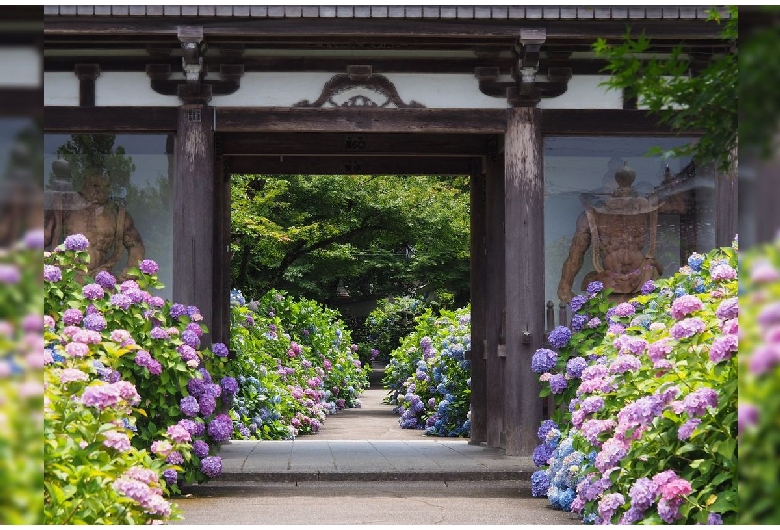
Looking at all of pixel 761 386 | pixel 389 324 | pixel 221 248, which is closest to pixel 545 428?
pixel 221 248

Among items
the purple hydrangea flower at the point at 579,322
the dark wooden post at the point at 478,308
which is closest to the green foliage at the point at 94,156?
the dark wooden post at the point at 478,308

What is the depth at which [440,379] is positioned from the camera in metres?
12.9

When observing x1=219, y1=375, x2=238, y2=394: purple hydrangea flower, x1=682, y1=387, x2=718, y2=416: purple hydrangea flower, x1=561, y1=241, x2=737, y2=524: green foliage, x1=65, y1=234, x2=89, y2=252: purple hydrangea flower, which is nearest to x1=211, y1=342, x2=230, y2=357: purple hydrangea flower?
x1=219, y1=375, x2=238, y2=394: purple hydrangea flower

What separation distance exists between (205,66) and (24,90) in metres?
6.16

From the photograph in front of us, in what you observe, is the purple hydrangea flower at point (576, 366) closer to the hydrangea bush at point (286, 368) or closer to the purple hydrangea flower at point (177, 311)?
the purple hydrangea flower at point (177, 311)

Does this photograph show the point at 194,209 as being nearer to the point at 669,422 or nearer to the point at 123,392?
the point at 123,392

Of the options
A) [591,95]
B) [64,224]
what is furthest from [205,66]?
[591,95]

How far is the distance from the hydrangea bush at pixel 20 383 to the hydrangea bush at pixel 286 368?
7.50m

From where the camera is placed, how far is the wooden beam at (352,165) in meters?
10.3

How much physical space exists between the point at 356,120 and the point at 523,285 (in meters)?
1.80

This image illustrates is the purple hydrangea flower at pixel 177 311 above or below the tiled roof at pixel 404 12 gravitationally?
below

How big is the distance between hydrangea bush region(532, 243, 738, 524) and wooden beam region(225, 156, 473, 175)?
15.8 ft

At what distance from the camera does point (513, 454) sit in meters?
8.10

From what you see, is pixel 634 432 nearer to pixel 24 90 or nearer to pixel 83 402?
pixel 83 402
